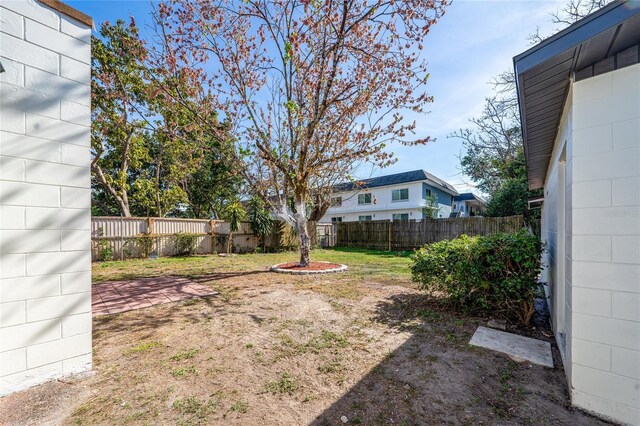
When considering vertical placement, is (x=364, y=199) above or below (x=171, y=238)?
above

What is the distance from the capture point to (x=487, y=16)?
4.94 meters

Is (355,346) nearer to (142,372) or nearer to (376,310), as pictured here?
(376,310)

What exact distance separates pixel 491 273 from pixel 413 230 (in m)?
11.1

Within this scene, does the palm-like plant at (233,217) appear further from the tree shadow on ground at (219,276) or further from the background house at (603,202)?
the background house at (603,202)

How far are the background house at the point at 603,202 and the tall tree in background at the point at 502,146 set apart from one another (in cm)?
1105

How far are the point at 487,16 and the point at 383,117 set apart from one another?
3.06 metres

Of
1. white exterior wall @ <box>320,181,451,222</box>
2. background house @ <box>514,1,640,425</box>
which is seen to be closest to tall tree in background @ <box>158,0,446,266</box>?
background house @ <box>514,1,640,425</box>

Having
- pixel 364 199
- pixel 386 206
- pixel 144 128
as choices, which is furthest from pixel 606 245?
pixel 364 199

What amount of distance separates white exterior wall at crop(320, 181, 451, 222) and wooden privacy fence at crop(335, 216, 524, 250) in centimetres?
407

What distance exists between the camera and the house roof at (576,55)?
1.80 meters

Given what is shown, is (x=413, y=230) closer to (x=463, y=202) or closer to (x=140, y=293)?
(x=140, y=293)

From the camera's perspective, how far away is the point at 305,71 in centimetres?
721

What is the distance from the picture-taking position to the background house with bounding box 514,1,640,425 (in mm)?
1948

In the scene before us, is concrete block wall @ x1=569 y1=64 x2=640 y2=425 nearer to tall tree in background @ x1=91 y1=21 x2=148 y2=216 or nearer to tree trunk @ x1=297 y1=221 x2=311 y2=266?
tree trunk @ x1=297 y1=221 x2=311 y2=266
